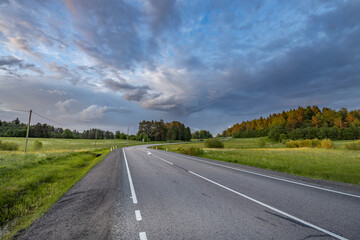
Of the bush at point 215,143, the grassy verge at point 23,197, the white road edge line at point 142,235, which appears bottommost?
the grassy verge at point 23,197

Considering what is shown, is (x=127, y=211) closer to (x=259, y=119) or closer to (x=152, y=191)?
(x=152, y=191)

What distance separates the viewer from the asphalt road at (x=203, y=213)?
357 cm

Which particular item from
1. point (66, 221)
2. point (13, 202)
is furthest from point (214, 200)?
point (13, 202)

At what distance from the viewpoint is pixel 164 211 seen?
4.71 metres

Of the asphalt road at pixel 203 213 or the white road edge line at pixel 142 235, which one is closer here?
the white road edge line at pixel 142 235

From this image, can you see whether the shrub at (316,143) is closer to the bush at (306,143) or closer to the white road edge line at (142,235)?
the bush at (306,143)

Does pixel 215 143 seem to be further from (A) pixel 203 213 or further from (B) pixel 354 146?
(A) pixel 203 213

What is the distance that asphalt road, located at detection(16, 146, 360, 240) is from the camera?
3.57m

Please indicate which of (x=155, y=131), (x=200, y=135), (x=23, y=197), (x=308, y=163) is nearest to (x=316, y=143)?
(x=308, y=163)

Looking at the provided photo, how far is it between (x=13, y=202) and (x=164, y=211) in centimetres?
612

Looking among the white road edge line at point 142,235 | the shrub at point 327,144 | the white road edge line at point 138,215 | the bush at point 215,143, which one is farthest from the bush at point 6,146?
the shrub at point 327,144

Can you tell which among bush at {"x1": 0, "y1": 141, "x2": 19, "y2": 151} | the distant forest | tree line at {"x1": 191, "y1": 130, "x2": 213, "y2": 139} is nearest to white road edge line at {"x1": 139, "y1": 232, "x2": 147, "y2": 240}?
bush at {"x1": 0, "y1": 141, "x2": 19, "y2": 151}

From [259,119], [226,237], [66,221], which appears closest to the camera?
[226,237]

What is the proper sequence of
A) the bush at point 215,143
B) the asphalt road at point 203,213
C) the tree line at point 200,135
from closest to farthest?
the asphalt road at point 203,213
the bush at point 215,143
the tree line at point 200,135
